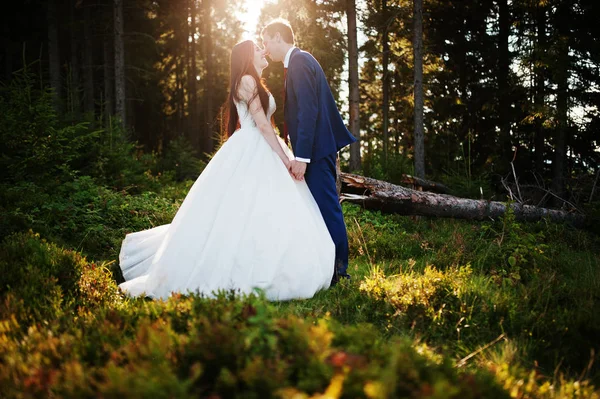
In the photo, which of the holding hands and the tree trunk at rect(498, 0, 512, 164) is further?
the tree trunk at rect(498, 0, 512, 164)

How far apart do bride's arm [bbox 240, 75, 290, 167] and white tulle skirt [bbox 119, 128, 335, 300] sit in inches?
4.9

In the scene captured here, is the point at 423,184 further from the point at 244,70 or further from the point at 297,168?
the point at 244,70

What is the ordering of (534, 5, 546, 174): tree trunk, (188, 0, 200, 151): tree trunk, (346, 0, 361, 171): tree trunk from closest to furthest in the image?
(534, 5, 546, 174): tree trunk < (346, 0, 361, 171): tree trunk < (188, 0, 200, 151): tree trunk

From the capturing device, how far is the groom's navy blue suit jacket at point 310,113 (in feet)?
15.5

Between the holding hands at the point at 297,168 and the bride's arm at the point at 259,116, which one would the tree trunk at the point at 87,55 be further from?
the holding hands at the point at 297,168

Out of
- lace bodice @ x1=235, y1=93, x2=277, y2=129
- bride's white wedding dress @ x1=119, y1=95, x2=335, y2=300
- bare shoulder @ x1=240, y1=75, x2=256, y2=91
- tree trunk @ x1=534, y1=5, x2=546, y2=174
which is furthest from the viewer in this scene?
tree trunk @ x1=534, y1=5, x2=546, y2=174

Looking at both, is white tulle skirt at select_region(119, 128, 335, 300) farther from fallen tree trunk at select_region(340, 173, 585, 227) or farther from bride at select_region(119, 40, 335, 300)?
fallen tree trunk at select_region(340, 173, 585, 227)

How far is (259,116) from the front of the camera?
4777 millimetres

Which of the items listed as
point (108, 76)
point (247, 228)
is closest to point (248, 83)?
point (247, 228)

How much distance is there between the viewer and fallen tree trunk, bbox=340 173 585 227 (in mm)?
7230

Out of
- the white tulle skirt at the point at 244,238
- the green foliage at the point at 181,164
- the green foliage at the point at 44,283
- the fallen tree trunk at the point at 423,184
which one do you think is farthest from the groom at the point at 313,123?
the green foliage at the point at 181,164

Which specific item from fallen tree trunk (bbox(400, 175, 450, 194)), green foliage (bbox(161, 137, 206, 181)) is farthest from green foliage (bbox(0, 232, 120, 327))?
green foliage (bbox(161, 137, 206, 181))

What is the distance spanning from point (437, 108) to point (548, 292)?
15151mm

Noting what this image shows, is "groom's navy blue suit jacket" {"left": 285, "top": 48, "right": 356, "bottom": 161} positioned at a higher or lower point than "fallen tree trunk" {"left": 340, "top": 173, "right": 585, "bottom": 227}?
higher
